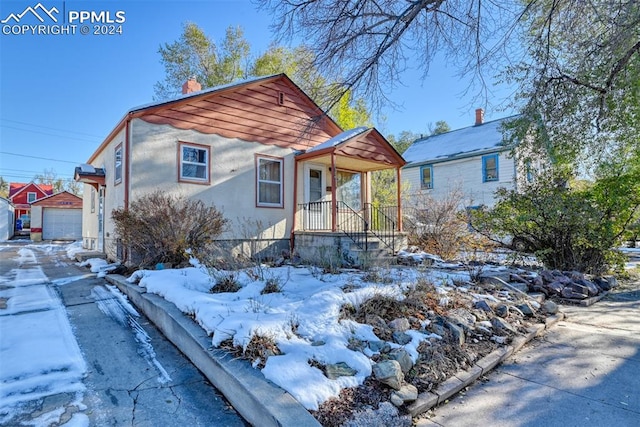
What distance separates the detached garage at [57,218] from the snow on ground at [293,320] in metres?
24.4

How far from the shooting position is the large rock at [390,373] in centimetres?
249

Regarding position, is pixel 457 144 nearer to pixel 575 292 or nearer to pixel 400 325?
pixel 575 292

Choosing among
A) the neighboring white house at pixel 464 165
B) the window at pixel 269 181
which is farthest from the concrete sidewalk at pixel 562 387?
the neighboring white house at pixel 464 165

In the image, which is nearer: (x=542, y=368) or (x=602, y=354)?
(x=542, y=368)

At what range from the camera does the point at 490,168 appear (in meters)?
16.3

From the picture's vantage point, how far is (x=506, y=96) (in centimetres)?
680

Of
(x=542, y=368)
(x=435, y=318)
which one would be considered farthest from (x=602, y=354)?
(x=435, y=318)

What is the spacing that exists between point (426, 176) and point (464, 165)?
7.85ft

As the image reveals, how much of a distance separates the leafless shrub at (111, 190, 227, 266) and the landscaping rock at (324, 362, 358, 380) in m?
4.40

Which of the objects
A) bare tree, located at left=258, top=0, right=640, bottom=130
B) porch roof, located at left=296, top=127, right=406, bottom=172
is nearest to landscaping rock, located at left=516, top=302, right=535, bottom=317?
bare tree, located at left=258, top=0, right=640, bottom=130

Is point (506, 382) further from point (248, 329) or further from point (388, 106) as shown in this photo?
point (388, 106)

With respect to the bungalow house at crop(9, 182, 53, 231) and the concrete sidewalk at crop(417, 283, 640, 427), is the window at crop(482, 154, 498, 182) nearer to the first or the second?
the concrete sidewalk at crop(417, 283, 640, 427)

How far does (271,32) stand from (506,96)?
4.84 meters

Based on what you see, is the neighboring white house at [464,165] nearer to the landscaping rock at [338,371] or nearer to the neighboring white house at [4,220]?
the landscaping rock at [338,371]
